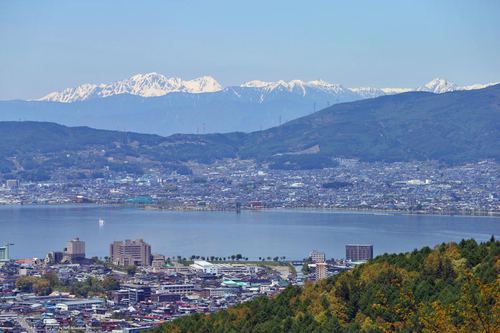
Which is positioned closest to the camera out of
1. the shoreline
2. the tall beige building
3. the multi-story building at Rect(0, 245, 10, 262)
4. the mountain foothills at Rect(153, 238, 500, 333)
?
the mountain foothills at Rect(153, 238, 500, 333)

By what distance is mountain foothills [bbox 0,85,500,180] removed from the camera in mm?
60312

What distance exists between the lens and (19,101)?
114 m

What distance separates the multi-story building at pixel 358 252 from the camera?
78.0 feet

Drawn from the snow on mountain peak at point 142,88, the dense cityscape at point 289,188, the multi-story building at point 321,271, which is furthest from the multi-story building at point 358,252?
the snow on mountain peak at point 142,88

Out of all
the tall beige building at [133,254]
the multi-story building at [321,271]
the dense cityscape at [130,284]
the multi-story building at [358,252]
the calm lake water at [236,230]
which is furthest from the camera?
the calm lake water at [236,230]

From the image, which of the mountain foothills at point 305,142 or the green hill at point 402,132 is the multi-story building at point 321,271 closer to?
the mountain foothills at point 305,142

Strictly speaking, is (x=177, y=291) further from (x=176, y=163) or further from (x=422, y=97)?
(x=422, y=97)

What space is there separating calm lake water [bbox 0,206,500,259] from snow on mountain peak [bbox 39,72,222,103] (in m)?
80.9

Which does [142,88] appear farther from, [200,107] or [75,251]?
[75,251]

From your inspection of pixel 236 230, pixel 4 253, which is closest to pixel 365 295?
pixel 4 253

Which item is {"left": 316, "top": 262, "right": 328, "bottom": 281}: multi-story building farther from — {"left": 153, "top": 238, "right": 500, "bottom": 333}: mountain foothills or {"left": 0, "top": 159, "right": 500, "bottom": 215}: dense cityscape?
{"left": 0, "top": 159, "right": 500, "bottom": 215}: dense cityscape

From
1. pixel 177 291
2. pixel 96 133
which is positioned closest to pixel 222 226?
pixel 177 291

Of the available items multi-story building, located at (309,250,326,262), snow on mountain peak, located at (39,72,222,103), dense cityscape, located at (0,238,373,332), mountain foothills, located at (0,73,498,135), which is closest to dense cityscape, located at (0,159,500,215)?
multi-story building, located at (309,250,326,262)

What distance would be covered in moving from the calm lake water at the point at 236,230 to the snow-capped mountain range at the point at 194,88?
218 feet
